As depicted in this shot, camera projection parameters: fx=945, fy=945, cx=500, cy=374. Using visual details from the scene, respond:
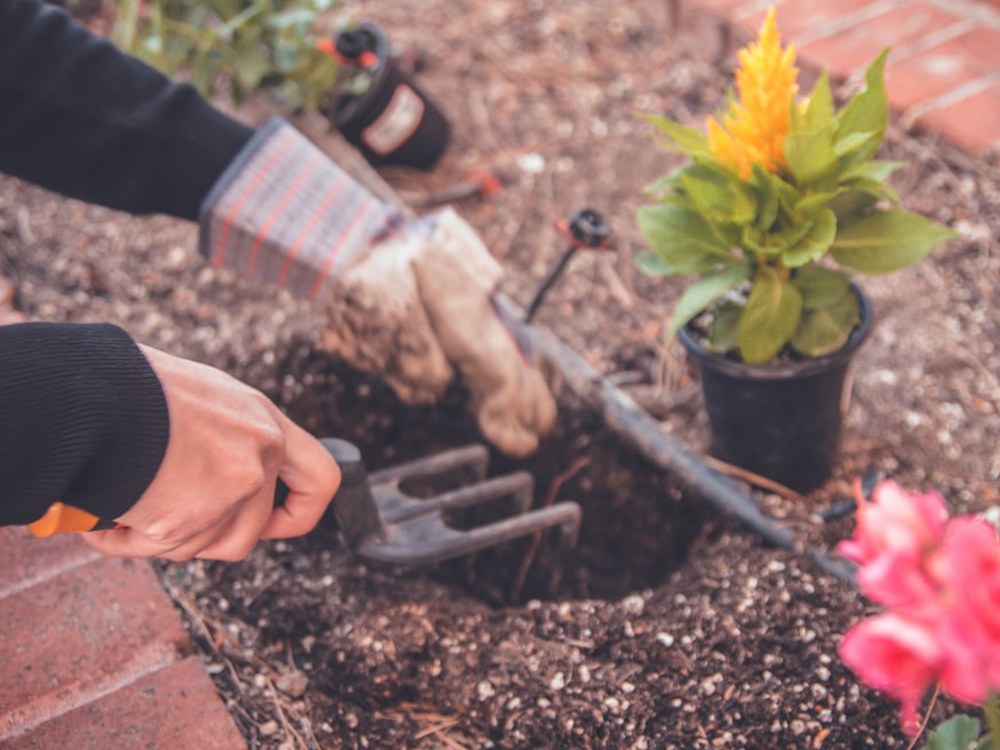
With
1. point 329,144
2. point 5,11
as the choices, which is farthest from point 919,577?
point 329,144

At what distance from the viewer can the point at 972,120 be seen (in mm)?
1907

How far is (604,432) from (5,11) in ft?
3.42

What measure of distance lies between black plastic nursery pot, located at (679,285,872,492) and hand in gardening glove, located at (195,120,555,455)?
297 millimetres

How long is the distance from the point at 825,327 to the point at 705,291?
0.57ft

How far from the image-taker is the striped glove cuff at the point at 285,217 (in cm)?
134

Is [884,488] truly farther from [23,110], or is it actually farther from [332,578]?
[23,110]

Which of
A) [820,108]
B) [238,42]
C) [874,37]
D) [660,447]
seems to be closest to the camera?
[820,108]

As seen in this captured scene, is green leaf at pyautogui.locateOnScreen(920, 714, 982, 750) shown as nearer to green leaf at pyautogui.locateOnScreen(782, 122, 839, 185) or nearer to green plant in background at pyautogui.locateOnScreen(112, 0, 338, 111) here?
green leaf at pyautogui.locateOnScreen(782, 122, 839, 185)

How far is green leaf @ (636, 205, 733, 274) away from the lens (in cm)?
120

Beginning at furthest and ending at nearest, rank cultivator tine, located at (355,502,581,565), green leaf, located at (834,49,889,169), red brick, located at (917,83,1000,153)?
red brick, located at (917,83,1000,153) → cultivator tine, located at (355,502,581,565) → green leaf, located at (834,49,889,169)

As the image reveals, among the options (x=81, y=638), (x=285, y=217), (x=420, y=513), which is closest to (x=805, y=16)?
(x=285, y=217)

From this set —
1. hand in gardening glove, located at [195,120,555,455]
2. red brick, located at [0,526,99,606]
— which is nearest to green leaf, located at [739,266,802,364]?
hand in gardening glove, located at [195,120,555,455]

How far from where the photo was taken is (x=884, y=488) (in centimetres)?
57

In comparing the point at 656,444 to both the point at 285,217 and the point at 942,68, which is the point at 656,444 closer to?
the point at 285,217
